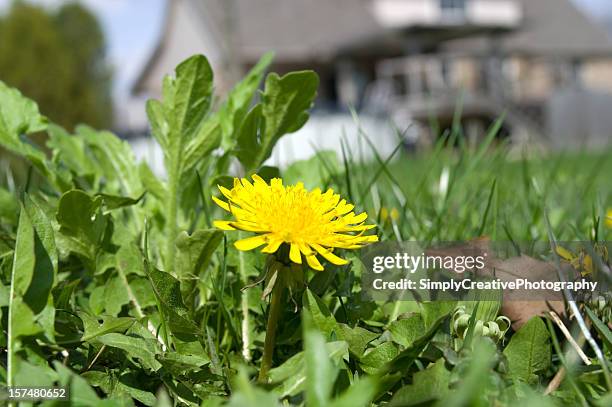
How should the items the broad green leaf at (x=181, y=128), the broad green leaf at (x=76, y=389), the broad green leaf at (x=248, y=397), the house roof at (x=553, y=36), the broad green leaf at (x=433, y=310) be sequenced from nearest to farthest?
the broad green leaf at (x=248, y=397), the broad green leaf at (x=76, y=389), the broad green leaf at (x=433, y=310), the broad green leaf at (x=181, y=128), the house roof at (x=553, y=36)

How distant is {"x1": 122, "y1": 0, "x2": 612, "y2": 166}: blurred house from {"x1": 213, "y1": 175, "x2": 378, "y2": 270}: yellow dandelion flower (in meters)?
16.4

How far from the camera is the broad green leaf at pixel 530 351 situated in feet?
2.62

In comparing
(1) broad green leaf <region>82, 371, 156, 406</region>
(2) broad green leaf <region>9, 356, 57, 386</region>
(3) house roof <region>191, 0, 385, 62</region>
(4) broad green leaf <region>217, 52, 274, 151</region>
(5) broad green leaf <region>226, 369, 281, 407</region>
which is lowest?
(1) broad green leaf <region>82, 371, 156, 406</region>

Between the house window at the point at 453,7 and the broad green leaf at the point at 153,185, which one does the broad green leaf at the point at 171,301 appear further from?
the house window at the point at 453,7

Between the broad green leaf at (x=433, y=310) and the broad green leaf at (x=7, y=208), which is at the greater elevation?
the broad green leaf at (x=7, y=208)

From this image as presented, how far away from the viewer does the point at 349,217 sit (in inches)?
30.0

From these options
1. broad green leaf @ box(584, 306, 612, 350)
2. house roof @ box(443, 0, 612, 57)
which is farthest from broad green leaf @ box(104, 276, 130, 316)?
house roof @ box(443, 0, 612, 57)

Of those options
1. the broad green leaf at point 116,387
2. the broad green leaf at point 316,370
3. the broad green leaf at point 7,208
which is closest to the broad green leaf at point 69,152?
the broad green leaf at point 7,208

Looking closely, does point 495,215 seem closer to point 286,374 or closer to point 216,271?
point 216,271

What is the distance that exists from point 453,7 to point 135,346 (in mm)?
23317

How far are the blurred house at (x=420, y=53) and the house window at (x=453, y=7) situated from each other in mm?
33

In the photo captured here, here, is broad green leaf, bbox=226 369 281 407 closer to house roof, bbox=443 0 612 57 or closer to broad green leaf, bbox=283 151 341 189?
broad green leaf, bbox=283 151 341 189

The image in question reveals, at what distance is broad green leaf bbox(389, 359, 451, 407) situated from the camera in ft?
2.20

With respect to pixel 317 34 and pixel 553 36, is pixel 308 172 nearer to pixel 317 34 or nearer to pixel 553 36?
pixel 317 34
